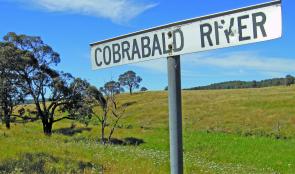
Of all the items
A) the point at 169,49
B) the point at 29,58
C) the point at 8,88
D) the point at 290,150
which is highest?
the point at 29,58

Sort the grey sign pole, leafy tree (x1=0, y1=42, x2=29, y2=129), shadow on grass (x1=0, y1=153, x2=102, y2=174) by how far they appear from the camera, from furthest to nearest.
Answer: leafy tree (x1=0, y1=42, x2=29, y2=129), shadow on grass (x1=0, y1=153, x2=102, y2=174), the grey sign pole

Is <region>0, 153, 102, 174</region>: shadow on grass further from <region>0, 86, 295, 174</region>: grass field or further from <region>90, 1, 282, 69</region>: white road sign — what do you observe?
<region>90, 1, 282, 69</region>: white road sign

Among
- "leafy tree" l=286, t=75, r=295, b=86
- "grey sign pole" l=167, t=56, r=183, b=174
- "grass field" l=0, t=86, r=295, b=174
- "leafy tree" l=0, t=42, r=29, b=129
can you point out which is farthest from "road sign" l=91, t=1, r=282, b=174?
"leafy tree" l=286, t=75, r=295, b=86

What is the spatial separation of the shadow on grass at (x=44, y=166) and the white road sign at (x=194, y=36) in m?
3.95

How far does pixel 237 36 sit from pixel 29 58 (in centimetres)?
5025

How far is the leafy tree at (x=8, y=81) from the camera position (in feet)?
149

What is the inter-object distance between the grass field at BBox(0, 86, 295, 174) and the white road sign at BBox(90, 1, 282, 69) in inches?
155

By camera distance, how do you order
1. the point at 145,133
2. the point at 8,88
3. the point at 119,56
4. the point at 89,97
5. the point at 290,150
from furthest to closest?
1. the point at 145,133
2. the point at 89,97
3. the point at 8,88
4. the point at 290,150
5. the point at 119,56

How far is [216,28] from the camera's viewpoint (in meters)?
3.38

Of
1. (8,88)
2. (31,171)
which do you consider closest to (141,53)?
(31,171)

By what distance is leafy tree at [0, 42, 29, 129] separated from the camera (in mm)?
45528

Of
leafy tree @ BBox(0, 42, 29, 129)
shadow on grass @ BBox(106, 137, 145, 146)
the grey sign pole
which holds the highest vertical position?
leafy tree @ BBox(0, 42, 29, 129)

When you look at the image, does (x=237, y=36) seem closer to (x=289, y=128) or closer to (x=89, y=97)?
(x=89, y=97)

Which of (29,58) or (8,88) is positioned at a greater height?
(29,58)
